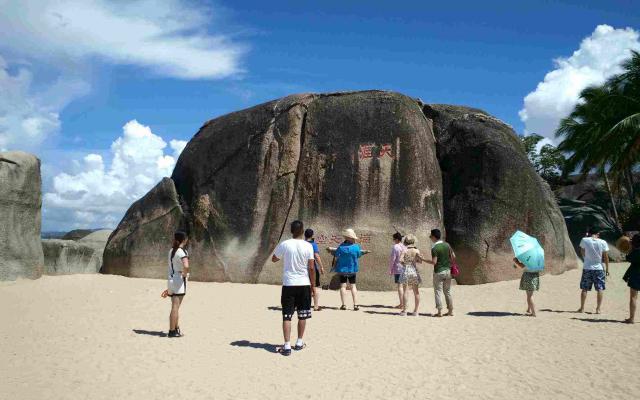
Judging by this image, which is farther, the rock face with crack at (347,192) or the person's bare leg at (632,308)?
the rock face with crack at (347,192)

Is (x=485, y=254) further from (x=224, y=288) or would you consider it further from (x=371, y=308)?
(x=224, y=288)

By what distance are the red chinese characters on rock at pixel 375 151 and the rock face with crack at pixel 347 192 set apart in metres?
0.03

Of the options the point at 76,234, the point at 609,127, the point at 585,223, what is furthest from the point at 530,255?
Result: the point at 76,234

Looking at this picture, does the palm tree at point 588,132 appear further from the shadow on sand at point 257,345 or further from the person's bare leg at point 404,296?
the shadow on sand at point 257,345

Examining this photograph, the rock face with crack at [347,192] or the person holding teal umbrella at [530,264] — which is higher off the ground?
the rock face with crack at [347,192]

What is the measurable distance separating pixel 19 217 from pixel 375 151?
28.9 feet

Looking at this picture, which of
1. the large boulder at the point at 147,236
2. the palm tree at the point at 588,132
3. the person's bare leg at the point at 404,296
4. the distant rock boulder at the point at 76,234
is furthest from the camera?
the distant rock boulder at the point at 76,234

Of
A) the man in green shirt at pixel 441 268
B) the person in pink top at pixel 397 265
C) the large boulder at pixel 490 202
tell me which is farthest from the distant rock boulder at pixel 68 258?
the man in green shirt at pixel 441 268

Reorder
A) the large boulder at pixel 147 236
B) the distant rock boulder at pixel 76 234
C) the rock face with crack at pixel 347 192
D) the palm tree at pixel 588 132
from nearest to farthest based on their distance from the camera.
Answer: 1. the rock face with crack at pixel 347 192
2. the large boulder at pixel 147 236
3. the palm tree at pixel 588 132
4. the distant rock boulder at pixel 76 234

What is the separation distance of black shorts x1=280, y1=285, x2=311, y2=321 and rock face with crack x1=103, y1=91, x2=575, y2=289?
600 cm

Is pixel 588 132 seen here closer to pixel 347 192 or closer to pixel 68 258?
pixel 347 192

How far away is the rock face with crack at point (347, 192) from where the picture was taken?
42.3 ft

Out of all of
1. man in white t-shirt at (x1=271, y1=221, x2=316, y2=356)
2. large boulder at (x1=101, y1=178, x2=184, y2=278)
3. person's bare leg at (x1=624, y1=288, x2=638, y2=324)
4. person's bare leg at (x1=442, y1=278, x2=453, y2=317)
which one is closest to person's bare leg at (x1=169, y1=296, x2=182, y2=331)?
man in white t-shirt at (x1=271, y1=221, x2=316, y2=356)

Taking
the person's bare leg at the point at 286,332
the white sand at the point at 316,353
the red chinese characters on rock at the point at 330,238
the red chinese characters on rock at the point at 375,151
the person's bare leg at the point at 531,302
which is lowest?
the white sand at the point at 316,353
